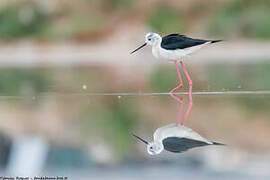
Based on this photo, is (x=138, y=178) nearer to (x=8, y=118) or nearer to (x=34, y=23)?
(x=8, y=118)

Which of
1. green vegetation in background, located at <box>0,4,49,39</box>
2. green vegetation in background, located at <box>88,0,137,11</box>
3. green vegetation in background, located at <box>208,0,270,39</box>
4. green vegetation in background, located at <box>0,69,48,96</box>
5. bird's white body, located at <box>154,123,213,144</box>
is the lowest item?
bird's white body, located at <box>154,123,213,144</box>

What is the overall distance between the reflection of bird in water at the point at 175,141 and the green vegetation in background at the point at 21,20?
579cm

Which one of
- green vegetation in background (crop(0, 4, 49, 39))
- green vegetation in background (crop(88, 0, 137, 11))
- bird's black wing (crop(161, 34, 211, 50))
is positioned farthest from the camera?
green vegetation in background (crop(88, 0, 137, 11))

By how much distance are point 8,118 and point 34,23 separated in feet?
17.3

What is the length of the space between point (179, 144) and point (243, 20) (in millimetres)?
5609

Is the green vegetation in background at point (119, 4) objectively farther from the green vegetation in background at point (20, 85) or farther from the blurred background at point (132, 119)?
the green vegetation in background at point (20, 85)

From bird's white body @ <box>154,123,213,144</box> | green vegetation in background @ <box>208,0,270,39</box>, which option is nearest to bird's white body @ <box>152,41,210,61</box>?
bird's white body @ <box>154,123,213,144</box>

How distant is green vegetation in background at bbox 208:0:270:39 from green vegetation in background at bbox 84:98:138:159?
4.40m

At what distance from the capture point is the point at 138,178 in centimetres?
191

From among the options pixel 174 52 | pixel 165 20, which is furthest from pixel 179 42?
pixel 165 20

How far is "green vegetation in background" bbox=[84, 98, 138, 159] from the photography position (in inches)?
92.1

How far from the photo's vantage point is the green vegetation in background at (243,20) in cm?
735

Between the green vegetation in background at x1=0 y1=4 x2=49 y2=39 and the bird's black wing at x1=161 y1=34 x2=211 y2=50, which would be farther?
the green vegetation in background at x1=0 y1=4 x2=49 y2=39

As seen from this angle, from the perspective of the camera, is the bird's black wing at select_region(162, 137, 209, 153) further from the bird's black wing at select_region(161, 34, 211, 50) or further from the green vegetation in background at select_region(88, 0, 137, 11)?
the green vegetation in background at select_region(88, 0, 137, 11)
